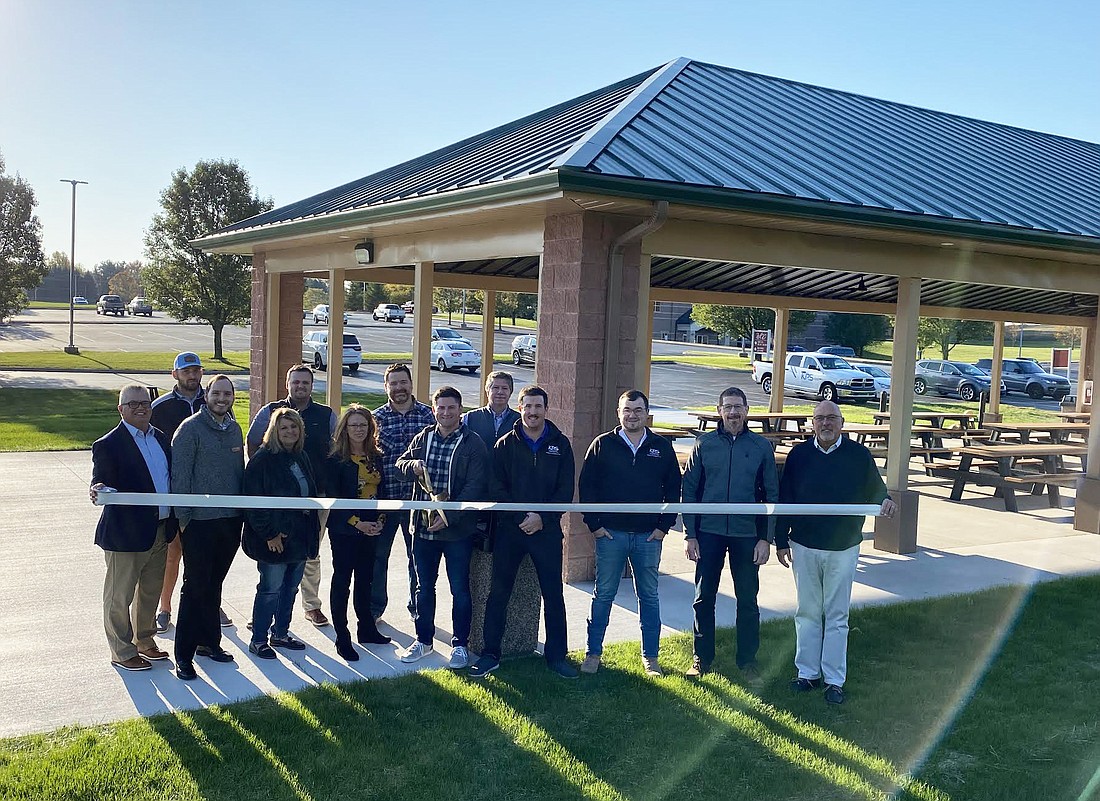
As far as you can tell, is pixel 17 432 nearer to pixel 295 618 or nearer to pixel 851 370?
pixel 295 618

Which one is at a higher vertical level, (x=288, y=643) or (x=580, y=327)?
(x=580, y=327)

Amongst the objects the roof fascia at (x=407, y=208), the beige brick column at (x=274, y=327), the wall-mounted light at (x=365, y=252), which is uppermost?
the roof fascia at (x=407, y=208)

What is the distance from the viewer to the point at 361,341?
187 feet

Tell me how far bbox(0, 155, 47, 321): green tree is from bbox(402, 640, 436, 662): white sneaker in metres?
29.2

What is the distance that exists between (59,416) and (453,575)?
16.5 metres

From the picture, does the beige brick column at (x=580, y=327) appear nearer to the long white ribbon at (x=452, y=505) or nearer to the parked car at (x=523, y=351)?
the long white ribbon at (x=452, y=505)

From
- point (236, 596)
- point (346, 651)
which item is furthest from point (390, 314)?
point (346, 651)

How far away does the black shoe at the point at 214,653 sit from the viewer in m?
5.99

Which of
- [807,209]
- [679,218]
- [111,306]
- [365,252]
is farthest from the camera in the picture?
[111,306]

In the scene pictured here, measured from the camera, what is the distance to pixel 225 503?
220 inches

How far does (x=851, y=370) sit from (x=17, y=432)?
98.1 feet

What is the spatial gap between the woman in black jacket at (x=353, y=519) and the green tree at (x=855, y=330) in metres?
51.0

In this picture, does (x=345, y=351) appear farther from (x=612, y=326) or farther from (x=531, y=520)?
(x=531, y=520)

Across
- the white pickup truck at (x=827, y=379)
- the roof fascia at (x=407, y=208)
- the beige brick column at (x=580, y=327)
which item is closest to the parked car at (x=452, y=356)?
the white pickup truck at (x=827, y=379)
